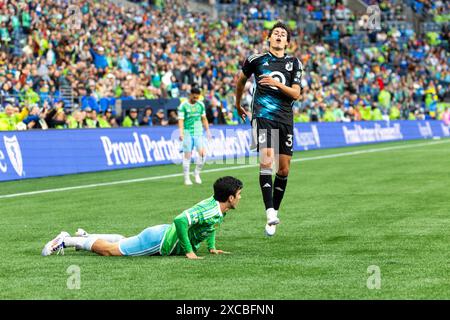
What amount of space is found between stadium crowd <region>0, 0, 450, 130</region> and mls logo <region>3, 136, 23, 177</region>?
1783mm

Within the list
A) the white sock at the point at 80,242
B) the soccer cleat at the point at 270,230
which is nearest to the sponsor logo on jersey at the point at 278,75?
the soccer cleat at the point at 270,230

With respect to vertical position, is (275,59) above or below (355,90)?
above

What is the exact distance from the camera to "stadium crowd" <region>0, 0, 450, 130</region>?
95.5ft

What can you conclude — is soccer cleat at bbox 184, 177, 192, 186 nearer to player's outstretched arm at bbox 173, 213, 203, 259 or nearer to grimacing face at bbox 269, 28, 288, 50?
grimacing face at bbox 269, 28, 288, 50

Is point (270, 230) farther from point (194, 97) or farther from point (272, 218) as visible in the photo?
point (194, 97)

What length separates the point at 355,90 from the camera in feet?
165

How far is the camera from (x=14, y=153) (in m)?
22.1

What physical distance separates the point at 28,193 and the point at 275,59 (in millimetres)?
8444

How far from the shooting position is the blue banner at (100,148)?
22391 millimetres

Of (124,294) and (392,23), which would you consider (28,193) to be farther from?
(392,23)

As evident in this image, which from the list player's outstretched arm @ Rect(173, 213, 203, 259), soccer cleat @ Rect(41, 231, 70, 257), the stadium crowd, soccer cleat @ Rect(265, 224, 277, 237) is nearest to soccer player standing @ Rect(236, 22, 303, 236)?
soccer cleat @ Rect(265, 224, 277, 237)

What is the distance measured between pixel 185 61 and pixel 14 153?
1628 cm

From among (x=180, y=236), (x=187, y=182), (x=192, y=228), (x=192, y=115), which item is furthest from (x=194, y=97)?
(x=180, y=236)
